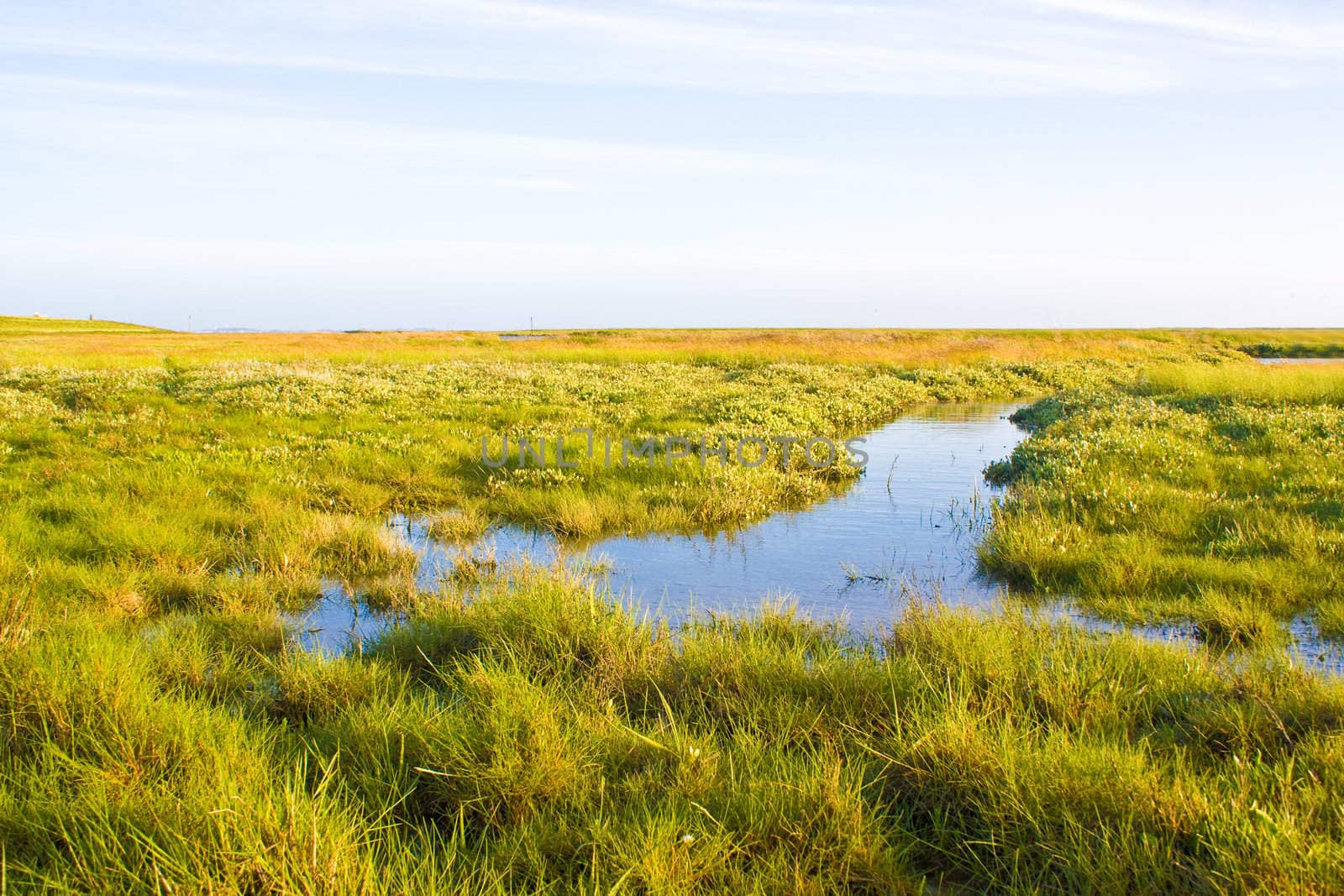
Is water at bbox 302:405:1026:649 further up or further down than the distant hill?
further down

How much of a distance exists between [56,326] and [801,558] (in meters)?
103

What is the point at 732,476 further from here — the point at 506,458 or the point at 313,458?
the point at 313,458

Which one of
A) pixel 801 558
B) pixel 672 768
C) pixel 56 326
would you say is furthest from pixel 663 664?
pixel 56 326

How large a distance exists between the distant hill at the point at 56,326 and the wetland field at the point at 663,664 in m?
76.2

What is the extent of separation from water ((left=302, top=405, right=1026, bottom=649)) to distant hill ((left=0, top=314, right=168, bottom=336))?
7831 cm

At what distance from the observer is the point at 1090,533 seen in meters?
9.12

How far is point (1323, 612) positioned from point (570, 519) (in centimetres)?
754

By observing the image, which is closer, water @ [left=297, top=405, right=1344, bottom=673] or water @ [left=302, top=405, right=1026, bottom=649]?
water @ [left=297, top=405, right=1344, bottom=673]

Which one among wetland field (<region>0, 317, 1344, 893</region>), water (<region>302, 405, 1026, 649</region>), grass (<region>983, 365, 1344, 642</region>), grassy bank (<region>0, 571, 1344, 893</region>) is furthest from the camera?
water (<region>302, 405, 1026, 649</region>)

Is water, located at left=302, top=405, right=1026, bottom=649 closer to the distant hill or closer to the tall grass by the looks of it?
the tall grass

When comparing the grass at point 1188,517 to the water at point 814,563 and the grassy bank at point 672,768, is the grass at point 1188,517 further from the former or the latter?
the grassy bank at point 672,768

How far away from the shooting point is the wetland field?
348cm

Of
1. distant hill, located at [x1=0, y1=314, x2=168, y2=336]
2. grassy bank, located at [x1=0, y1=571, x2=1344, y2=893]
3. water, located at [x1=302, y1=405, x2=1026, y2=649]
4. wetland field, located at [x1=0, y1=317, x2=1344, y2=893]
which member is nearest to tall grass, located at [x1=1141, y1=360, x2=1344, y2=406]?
wetland field, located at [x1=0, y1=317, x2=1344, y2=893]

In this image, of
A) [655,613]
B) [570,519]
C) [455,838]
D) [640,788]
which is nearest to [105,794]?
[455,838]
